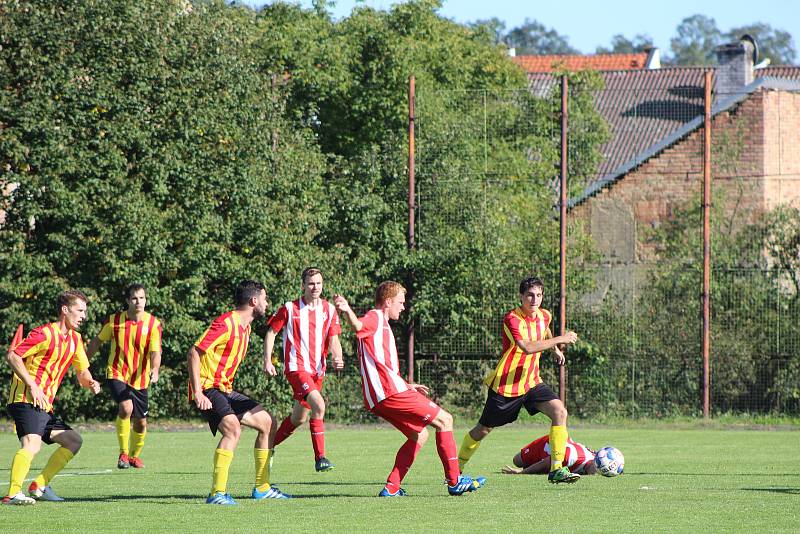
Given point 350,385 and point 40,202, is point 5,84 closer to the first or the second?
point 40,202

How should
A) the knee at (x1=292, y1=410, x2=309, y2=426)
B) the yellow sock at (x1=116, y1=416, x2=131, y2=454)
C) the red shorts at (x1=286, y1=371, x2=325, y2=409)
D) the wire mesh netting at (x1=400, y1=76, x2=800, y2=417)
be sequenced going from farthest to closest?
the wire mesh netting at (x1=400, y1=76, x2=800, y2=417) → the yellow sock at (x1=116, y1=416, x2=131, y2=454) → the knee at (x1=292, y1=410, x2=309, y2=426) → the red shorts at (x1=286, y1=371, x2=325, y2=409)

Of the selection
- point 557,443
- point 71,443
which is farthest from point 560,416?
point 71,443

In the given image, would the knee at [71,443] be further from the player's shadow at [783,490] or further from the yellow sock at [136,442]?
the player's shadow at [783,490]

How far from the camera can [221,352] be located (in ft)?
32.8

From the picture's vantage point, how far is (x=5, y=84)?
2078cm

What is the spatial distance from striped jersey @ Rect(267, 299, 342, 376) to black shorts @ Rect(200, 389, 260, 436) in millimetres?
1695

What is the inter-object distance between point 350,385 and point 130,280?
14.0ft

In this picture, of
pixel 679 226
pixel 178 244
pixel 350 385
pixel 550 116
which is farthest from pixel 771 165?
pixel 178 244

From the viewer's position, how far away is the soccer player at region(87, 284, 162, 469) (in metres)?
13.6

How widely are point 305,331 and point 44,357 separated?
2603 mm

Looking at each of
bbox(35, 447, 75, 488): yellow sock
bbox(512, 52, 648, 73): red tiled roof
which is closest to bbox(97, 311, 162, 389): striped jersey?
bbox(35, 447, 75, 488): yellow sock

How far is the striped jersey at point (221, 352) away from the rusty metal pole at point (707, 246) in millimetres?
12986

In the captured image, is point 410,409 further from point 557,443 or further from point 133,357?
point 133,357

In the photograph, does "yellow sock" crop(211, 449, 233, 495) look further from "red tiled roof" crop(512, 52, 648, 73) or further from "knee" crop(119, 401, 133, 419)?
"red tiled roof" crop(512, 52, 648, 73)
